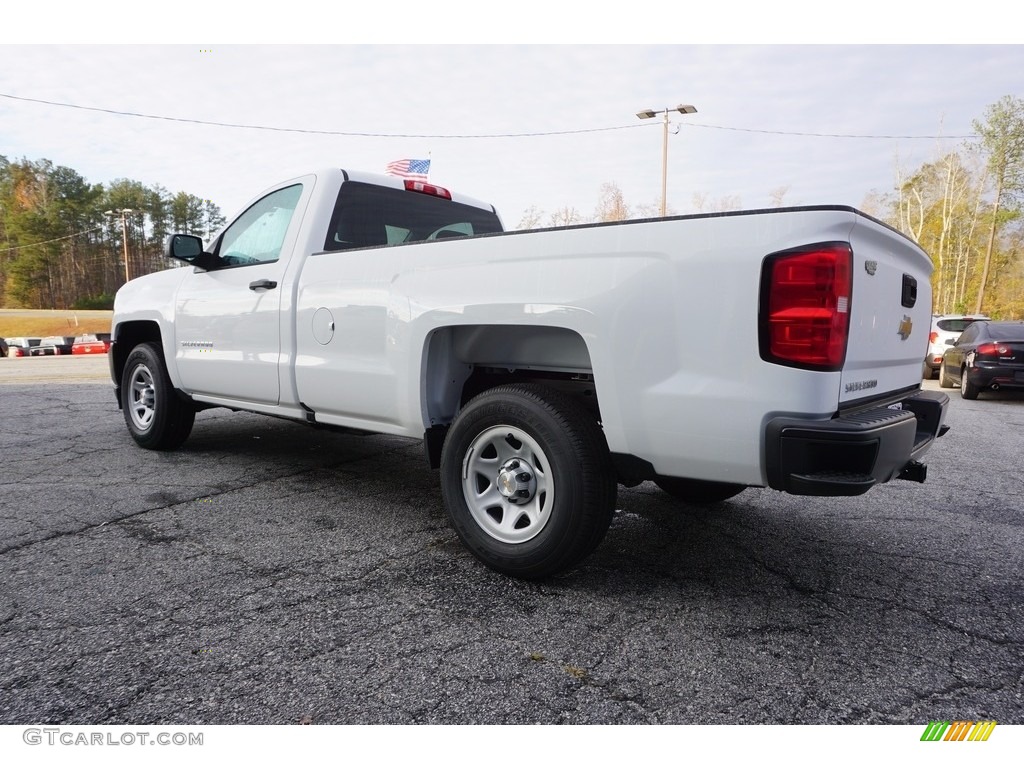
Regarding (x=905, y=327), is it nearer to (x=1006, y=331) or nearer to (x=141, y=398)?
(x=141, y=398)

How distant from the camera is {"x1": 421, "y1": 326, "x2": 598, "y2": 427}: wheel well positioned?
314 cm

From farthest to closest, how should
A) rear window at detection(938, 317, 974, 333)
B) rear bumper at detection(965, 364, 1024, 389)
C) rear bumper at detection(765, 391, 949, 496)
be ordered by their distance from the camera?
rear window at detection(938, 317, 974, 333), rear bumper at detection(965, 364, 1024, 389), rear bumper at detection(765, 391, 949, 496)

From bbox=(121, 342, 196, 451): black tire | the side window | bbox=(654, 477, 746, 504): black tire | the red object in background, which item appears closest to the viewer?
bbox=(654, 477, 746, 504): black tire

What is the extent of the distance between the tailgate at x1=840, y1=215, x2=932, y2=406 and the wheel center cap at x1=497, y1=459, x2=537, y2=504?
50.4 inches

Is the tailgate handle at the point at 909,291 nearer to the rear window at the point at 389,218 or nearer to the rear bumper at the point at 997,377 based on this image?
the rear window at the point at 389,218

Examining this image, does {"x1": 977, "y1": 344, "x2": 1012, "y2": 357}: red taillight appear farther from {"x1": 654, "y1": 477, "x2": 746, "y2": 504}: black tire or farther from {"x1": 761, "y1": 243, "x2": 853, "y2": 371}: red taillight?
{"x1": 761, "y1": 243, "x2": 853, "y2": 371}: red taillight

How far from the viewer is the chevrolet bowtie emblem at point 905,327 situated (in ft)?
9.48

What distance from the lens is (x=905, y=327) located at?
295cm

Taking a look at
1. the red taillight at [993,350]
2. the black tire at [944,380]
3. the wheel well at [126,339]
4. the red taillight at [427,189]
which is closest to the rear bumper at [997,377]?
the red taillight at [993,350]

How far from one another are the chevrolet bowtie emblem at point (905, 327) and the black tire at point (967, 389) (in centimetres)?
944

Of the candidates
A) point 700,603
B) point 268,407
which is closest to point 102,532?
point 268,407
